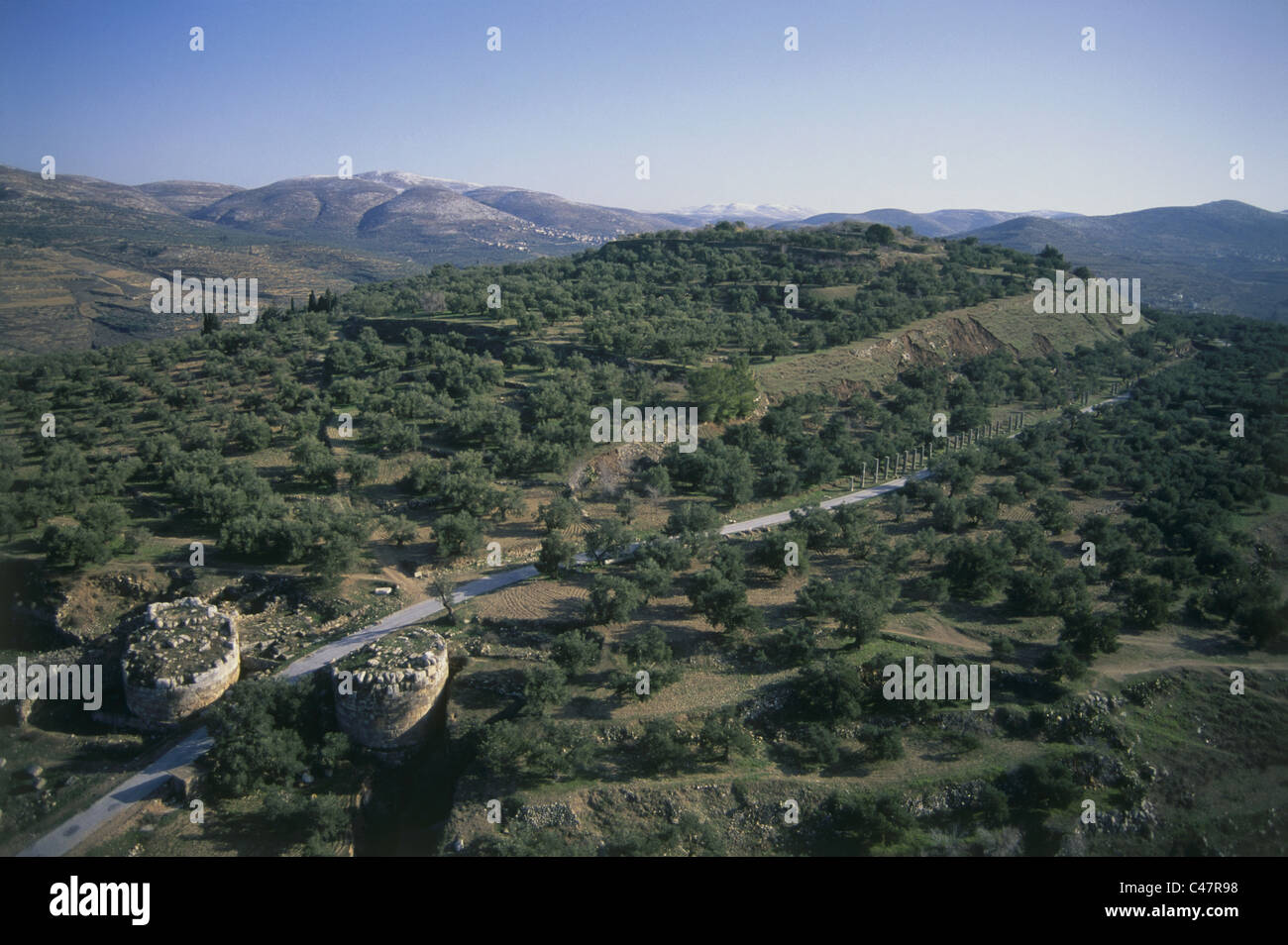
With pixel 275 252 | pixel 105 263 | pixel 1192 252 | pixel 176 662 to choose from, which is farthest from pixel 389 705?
pixel 1192 252

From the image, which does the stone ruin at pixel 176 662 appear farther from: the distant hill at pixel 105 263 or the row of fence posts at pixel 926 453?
the distant hill at pixel 105 263

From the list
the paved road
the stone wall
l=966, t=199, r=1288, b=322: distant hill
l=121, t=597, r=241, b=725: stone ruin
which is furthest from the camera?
l=966, t=199, r=1288, b=322: distant hill

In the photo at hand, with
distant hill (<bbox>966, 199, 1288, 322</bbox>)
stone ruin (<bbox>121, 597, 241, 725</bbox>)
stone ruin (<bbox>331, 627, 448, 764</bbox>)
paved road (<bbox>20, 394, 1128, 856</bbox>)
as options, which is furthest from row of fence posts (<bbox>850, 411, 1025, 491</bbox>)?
distant hill (<bbox>966, 199, 1288, 322</bbox>)

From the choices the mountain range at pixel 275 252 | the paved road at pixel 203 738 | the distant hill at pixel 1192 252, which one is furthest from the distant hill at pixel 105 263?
the distant hill at pixel 1192 252

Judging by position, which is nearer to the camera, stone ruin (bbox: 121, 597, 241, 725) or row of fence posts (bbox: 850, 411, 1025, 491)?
stone ruin (bbox: 121, 597, 241, 725)

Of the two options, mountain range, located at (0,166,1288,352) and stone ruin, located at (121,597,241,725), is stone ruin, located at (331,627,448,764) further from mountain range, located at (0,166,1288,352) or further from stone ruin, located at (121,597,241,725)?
mountain range, located at (0,166,1288,352)

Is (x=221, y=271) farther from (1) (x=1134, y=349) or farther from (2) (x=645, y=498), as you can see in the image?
(1) (x=1134, y=349)
